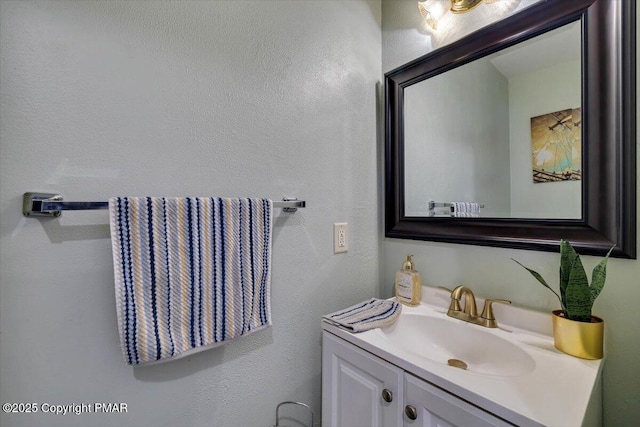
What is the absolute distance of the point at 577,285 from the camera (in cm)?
68

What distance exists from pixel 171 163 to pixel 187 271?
31cm

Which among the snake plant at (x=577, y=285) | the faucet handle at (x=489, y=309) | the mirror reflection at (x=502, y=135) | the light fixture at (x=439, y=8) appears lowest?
the faucet handle at (x=489, y=309)

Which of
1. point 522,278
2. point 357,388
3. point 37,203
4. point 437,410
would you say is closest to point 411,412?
point 437,410

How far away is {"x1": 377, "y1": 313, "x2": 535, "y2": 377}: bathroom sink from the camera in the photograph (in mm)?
784

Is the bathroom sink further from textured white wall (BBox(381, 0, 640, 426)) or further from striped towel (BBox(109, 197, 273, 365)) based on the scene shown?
striped towel (BBox(109, 197, 273, 365))

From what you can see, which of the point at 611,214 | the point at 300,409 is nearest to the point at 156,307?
the point at 300,409

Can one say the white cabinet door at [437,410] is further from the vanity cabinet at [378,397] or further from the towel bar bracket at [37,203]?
the towel bar bracket at [37,203]

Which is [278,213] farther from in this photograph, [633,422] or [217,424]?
[633,422]

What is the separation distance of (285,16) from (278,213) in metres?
0.71

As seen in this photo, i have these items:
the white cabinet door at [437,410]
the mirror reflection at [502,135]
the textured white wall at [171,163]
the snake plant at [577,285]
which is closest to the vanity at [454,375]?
the white cabinet door at [437,410]

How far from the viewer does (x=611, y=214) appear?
0.71 meters

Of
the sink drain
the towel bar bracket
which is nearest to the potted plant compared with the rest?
the sink drain

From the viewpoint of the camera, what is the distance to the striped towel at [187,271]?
644mm

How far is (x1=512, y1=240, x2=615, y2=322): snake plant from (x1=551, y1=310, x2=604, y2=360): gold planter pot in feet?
0.08
